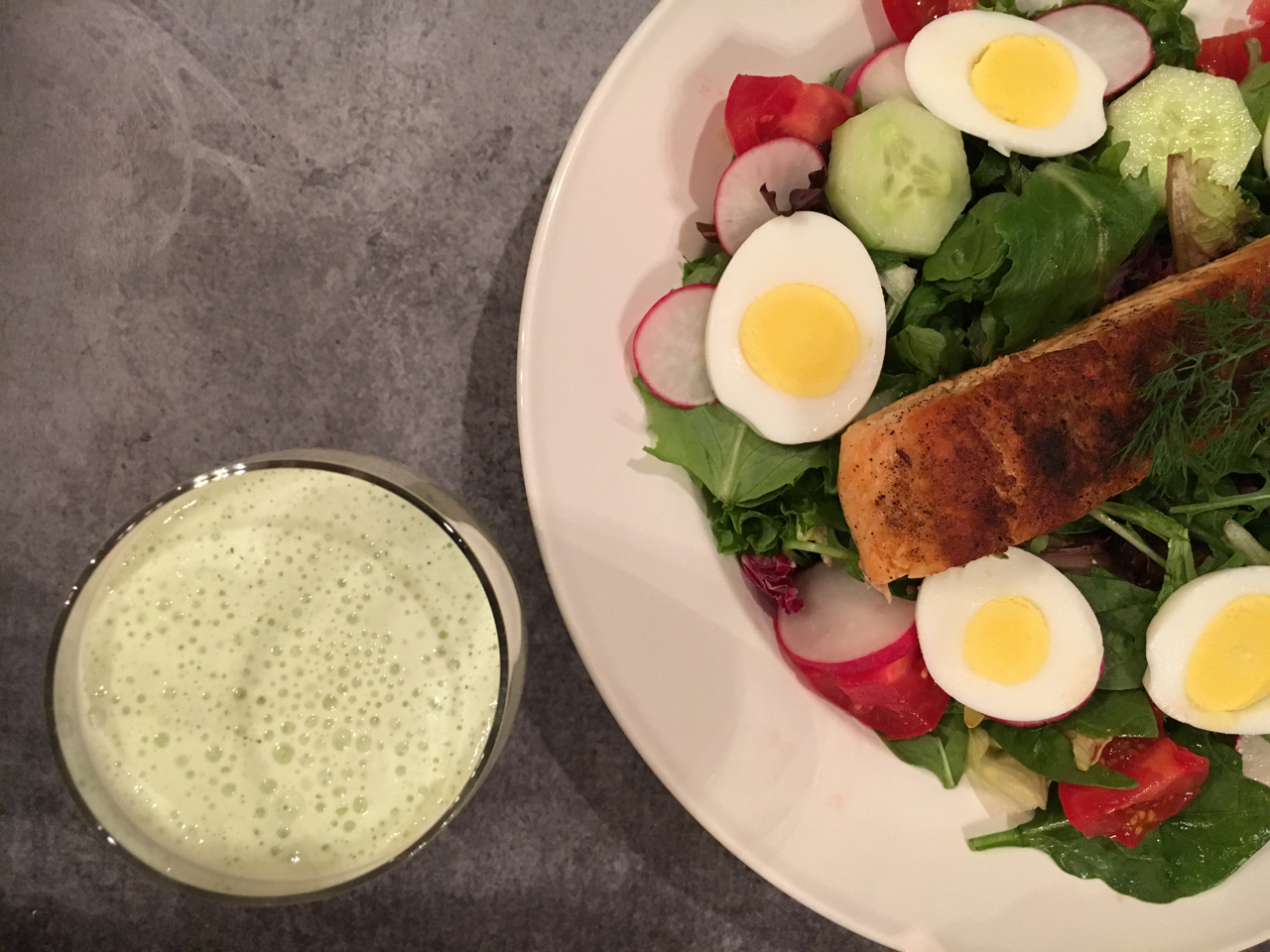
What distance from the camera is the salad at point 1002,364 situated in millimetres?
1229

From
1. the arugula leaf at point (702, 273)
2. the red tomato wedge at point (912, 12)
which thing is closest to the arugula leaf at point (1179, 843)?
the arugula leaf at point (702, 273)

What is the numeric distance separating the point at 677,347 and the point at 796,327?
0.17 m

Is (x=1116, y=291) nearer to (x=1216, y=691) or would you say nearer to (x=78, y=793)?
(x=1216, y=691)

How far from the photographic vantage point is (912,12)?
1275 mm

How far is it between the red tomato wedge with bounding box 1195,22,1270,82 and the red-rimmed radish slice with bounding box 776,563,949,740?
3.20 feet

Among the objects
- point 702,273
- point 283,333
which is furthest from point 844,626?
point 283,333

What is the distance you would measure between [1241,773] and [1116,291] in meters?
0.78

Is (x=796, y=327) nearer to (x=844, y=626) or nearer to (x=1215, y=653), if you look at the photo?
(x=844, y=626)

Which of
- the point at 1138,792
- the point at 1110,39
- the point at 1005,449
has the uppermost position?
the point at 1110,39

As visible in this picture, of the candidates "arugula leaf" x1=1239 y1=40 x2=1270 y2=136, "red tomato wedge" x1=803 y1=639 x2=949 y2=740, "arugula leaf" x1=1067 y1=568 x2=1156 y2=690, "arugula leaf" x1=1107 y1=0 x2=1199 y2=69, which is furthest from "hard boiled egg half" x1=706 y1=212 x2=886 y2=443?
"arugula leaf" x1=1239 y1=40 x2=1270 y2=136

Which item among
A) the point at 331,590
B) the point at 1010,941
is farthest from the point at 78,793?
the point at 1010,941

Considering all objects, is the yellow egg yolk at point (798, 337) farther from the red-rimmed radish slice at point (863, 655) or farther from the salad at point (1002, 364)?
the red-rimmed radish slice at point (863, 655)

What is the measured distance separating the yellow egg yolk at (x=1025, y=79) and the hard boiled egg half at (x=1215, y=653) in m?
0.72

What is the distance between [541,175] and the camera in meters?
1.49
